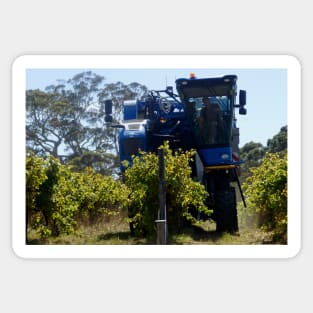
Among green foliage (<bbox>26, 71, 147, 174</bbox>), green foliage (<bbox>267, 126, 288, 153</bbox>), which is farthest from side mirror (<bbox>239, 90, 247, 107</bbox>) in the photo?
green foliage (<bbox>26, 71, 147, 174</bbox>)

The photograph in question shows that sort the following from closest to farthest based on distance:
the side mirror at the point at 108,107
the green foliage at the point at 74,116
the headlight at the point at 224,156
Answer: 1. the green foliage at the point at 74,116
2. the side mirror at the point at 108,107
3. the headlight at the point at 224,156

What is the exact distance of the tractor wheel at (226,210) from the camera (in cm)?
735

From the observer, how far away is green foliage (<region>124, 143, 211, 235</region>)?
24.1 feet

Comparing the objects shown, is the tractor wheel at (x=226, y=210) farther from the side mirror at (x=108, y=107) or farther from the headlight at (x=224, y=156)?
the side mirror at (x=108, y=107)

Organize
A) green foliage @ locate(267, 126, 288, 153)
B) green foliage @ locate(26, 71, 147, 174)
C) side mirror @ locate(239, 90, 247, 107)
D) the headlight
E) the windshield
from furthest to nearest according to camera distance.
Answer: the headlight → the windshield → side mirror @ locate(239, 90, 247, 107) → green foliage @ locate(26, 71, 147, 174) → green foliage @ locate(267, 126, 288, 153)

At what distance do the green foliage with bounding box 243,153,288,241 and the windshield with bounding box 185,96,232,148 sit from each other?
18.7 inches

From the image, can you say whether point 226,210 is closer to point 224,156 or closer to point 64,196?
point 224,156

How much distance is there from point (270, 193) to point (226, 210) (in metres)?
0.56

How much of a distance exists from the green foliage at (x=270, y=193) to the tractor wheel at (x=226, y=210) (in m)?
0.19

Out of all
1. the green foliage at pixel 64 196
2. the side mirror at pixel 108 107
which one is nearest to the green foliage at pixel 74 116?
the side mirror at pixel 108 107

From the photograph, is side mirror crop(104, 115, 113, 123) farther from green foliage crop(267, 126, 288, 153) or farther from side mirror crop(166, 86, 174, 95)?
green foliage crop(267, 126, 288, 153)

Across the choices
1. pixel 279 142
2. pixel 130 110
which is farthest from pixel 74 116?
pixel 279 142
